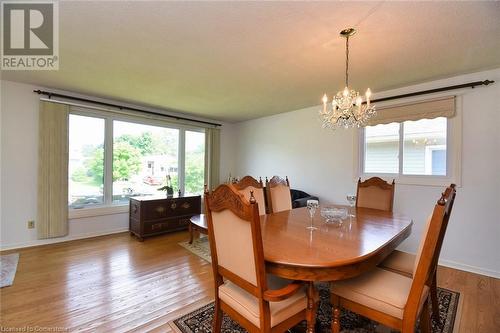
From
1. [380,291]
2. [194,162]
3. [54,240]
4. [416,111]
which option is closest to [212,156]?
[194,162]

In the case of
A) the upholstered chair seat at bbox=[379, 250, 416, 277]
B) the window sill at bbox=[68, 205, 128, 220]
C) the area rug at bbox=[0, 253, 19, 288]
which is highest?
the upholstered chair seat at bbox=[379, 250, 416, 277]

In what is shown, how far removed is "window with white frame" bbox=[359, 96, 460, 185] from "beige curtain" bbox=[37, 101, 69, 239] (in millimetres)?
4588

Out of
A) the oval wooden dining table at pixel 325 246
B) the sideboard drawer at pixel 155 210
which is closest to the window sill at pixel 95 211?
the sideboard drawer at pixel 155 210

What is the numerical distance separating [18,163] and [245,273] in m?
3.85

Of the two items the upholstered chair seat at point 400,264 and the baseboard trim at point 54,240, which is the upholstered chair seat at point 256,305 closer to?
the upholstered chair seat at point 400,264

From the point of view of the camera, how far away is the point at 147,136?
445 centimetres

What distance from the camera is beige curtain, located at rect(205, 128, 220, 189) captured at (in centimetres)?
525

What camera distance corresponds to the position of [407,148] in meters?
3.21

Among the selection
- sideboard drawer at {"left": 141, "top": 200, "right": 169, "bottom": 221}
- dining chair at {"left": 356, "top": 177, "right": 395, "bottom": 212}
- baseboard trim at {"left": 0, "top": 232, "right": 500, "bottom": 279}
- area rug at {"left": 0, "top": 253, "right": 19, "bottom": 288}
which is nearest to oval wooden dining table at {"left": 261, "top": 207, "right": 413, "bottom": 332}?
dining chair at {"left": 356, "top": 177, "right": 395, "bottom": 212}

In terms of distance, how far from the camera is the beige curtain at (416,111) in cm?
281

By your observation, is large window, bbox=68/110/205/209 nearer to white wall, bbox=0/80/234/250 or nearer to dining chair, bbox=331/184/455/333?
white wall, bbox=0/80/234/250

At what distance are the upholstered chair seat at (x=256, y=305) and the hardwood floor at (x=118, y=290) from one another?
758 mm

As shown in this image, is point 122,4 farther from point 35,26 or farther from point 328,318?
point 328,318

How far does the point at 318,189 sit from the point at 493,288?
2321mm
